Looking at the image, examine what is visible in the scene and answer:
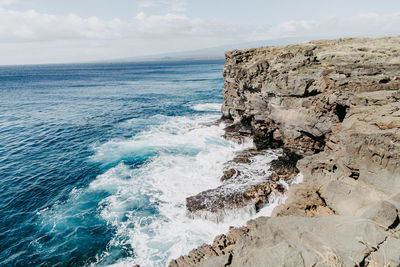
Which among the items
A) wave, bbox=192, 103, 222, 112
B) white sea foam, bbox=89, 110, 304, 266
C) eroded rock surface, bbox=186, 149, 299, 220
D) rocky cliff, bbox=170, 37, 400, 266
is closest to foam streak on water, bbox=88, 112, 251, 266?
white sea foam, bbox=89, 110, 304, 266

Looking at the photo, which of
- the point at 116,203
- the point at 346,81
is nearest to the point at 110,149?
the point at 116,203

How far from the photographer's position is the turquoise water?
1888 centimetres

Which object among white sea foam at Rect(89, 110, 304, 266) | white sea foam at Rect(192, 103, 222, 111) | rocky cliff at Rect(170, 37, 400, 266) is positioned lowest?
white sea foam at Rect(89, 110, 304, 266)

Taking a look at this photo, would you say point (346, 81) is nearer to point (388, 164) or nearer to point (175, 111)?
point (388, 164)

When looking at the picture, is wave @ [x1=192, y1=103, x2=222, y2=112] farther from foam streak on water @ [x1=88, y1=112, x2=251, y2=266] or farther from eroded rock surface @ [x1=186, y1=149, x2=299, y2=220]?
eroded rock surface @ [x1=186, y1=149, x2=299, y2=220]

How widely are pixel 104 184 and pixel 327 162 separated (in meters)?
24.0

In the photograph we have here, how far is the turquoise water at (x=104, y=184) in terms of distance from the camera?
18.9 m

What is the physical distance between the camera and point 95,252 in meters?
18.4

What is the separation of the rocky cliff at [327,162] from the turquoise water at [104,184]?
416cm

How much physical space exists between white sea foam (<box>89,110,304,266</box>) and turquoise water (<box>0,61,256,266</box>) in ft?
0.33

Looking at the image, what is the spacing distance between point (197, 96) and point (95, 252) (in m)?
60.2

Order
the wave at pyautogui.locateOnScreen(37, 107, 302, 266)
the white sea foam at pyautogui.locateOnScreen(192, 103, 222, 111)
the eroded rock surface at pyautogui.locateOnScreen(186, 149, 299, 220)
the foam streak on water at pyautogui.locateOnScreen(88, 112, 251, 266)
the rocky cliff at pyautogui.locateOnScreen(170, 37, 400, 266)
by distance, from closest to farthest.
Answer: the rocky cliff at pyautogui.locateOnScreen(170, 37, 400, 266) < the wave at pyautogui.locateOnScreen(37, 107, 302, 266) < the foam streak on water at pyautogui.locateOnScreen(88, 112, 251, 266) < the eroded rock surface at pyautogui.locateOnScreen(186, 149, 299, 220) < the white sea foam at pyautogui.locateOnScreen(192, 103, 222, 111)

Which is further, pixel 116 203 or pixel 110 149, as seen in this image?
pixel 110 149

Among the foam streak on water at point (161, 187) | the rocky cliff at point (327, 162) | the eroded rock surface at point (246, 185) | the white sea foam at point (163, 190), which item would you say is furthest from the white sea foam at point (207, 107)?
the eroded rock surface at point (246, 185)
